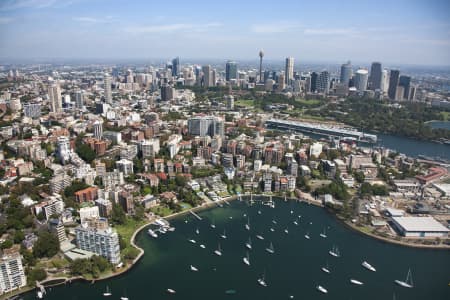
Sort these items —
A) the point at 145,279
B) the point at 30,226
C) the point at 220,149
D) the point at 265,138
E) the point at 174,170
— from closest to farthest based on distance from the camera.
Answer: the point at 145,279
the point at 30,226
the point at 174,170
the point at 220,149
the point at 265,138

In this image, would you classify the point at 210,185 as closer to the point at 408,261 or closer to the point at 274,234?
the point at 274,234

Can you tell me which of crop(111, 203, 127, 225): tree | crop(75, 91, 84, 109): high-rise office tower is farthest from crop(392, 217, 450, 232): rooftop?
crop(75, 91, 84, 109): high-rise office tower

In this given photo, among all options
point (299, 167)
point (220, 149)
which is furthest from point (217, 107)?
point (299, 167)

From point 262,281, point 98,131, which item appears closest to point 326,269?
point 262,281

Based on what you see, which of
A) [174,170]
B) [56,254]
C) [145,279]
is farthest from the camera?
[174,170]

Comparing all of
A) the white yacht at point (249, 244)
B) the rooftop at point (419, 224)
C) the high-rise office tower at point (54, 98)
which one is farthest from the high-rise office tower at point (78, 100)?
the rooftop at point (419, 224)

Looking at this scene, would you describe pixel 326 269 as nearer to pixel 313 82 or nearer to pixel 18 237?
pixel 18 237
